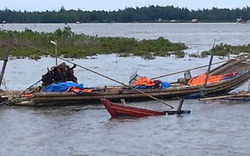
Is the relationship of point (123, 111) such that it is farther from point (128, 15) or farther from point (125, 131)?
point (128, 15)

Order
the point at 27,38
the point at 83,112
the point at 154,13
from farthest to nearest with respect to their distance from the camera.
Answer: the point at 154,13
the point at 27,38
the point at 83,112

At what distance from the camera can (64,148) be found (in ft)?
57.3

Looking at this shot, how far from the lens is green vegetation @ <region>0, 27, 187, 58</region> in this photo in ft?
162

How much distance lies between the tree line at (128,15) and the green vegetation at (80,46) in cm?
11168

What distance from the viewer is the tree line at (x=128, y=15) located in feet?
586

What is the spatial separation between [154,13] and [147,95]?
550 ft

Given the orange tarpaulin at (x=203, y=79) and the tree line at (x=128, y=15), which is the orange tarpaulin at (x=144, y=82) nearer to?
the orange tarpaulin at (x=203, y=79)

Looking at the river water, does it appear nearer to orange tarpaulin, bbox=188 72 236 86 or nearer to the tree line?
orange tarpaulin, bbox=188 72 236 86

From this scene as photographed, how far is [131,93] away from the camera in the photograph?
78.1ft

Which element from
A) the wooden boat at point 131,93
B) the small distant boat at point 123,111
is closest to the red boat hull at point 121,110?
the small distant boat at point 123,111

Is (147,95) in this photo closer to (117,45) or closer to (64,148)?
(64,148)

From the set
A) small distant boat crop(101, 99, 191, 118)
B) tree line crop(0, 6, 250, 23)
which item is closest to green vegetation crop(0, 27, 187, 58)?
small distant boat crop(101, 99, 191, 118)

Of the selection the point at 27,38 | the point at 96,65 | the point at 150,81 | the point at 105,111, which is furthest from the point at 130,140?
the point at 27,38

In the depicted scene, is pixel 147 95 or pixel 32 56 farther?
pixel 32 56
